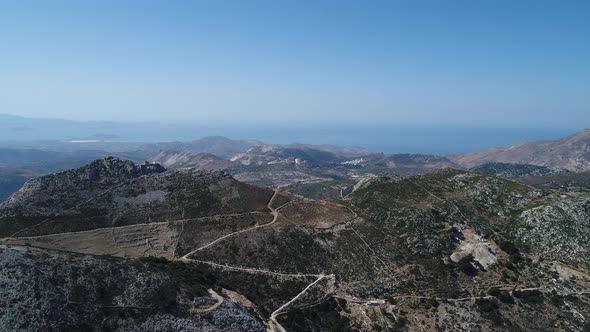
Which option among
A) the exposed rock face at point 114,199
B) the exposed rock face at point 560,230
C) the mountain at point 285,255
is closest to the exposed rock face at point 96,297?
the mountain at point 285,255

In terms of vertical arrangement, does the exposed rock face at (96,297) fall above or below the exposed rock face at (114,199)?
below

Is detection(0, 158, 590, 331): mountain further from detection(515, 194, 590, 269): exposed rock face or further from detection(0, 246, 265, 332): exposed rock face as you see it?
detection(515, 194, 590, 269): exposed rock face

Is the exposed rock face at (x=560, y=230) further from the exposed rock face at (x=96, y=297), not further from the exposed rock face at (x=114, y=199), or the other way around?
the exposed rock face at (x=96, y=297)

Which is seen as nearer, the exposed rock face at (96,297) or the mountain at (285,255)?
the exposed rock face at (96,297)

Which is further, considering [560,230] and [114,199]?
[114,199]

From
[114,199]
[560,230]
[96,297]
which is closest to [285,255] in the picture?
[96,297]

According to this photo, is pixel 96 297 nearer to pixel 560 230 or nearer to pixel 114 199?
pixel 114 199

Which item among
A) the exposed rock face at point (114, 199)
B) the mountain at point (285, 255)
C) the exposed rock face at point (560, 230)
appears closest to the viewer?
the mountain at point (285, 255)

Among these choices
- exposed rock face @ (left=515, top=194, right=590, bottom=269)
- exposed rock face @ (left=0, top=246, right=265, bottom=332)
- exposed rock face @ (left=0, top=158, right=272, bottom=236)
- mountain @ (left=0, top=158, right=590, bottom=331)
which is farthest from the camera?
exposed rock face @ (left=0, top=158, right=272, bottom=236)

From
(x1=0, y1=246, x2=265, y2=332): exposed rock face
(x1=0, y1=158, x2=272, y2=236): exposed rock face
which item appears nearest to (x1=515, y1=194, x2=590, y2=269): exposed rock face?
(x1=0, y1=158, x2=272, y2=236): exposed rock face

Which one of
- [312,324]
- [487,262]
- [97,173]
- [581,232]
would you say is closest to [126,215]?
[97,173]
